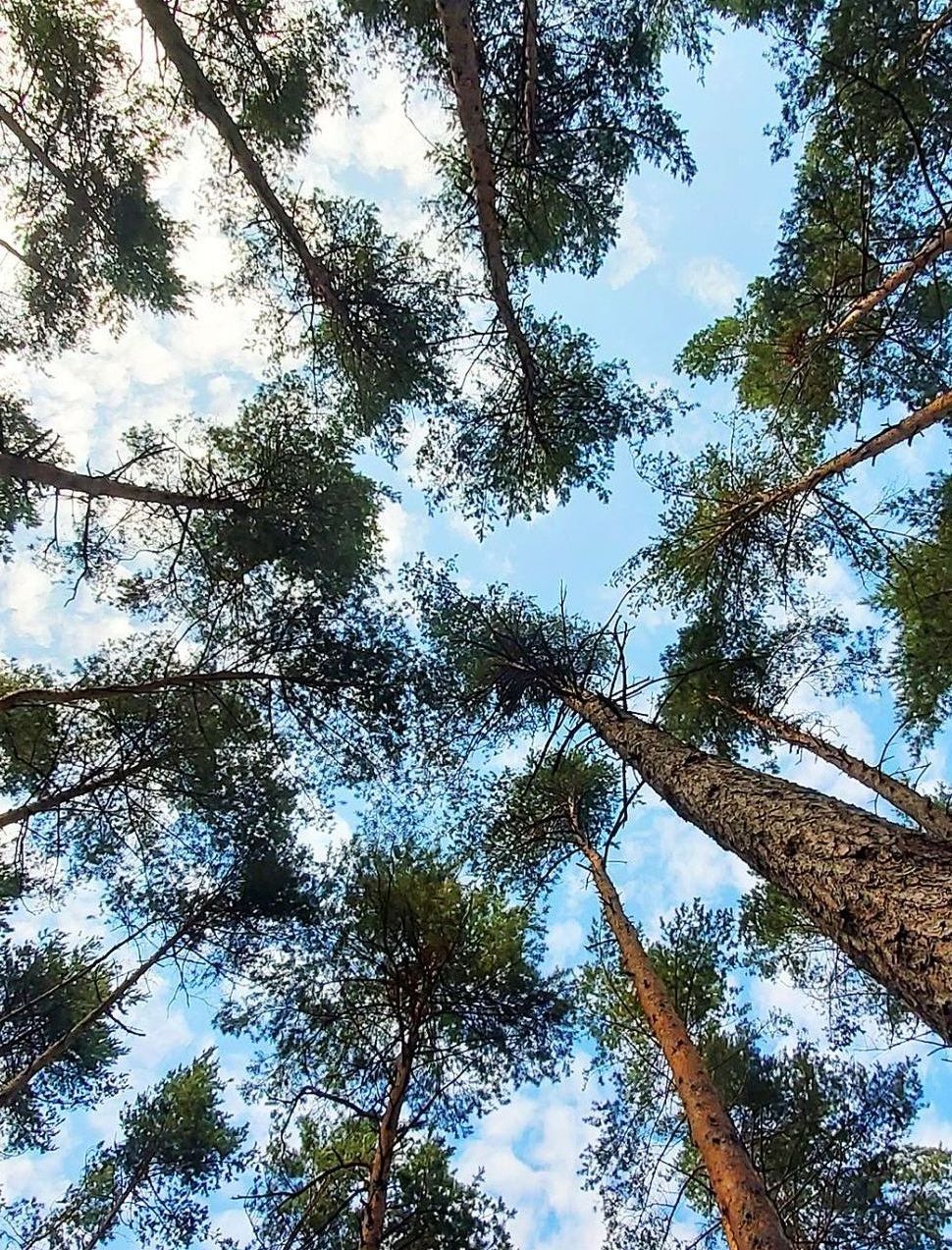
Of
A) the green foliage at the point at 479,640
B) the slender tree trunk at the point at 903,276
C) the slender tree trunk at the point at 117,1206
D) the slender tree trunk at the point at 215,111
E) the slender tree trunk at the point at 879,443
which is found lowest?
the slender tree trunk at the point at 117,1206

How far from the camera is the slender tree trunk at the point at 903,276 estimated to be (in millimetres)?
4293

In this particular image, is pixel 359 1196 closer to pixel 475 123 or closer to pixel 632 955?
pixel 632 955

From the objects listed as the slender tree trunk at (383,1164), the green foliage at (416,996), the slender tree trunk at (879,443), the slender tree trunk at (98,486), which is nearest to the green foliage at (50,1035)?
the green foliage at (416,996)

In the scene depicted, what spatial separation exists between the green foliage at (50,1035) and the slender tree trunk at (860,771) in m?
8.33

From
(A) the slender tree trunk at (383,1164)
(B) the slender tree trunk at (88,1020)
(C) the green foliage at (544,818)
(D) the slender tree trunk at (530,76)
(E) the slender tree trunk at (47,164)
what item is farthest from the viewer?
(C) the green foliage at (544,818)

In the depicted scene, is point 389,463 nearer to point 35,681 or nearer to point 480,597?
point 480,597

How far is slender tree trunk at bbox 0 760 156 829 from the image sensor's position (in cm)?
567

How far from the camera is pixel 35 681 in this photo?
818cm

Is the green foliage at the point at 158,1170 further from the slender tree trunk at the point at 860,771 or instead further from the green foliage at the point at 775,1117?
the slender tree trunk at the point at 860,771

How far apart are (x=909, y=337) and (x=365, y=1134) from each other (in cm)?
1066

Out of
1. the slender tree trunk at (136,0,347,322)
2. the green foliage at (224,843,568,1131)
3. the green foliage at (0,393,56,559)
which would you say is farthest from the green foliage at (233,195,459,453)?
the green foliage at (224,843,568,1131)

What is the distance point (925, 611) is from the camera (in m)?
7.97

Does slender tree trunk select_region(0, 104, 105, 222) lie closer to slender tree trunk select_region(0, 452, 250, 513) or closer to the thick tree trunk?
slender tree trunk select_region(0, 452, 250, 513)

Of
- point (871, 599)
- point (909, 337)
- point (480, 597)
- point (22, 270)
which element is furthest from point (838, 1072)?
point (22, 270)
